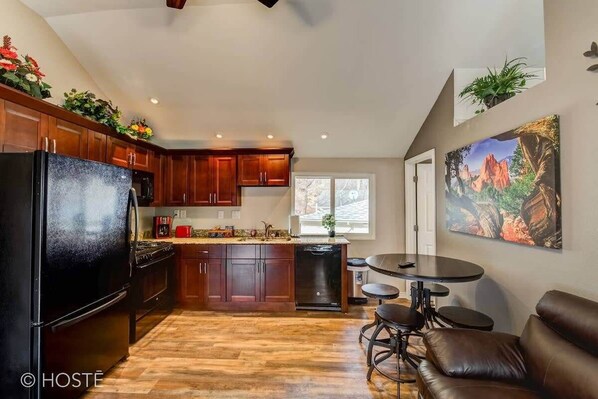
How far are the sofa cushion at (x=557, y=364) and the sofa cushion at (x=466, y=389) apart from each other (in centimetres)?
10

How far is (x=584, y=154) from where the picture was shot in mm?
1620

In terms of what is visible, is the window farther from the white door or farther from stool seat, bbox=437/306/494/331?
stool seat, bbox=437/306/494/331

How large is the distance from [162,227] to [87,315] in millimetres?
2382

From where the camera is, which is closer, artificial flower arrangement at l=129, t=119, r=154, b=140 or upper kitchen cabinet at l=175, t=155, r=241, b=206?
artificial flower arrangement at l=129, t=119, r=154, b=140

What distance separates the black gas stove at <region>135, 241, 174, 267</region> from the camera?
116 inches

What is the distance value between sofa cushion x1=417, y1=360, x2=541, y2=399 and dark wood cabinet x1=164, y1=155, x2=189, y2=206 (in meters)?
3.84

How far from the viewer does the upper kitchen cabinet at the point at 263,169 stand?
4.15 m

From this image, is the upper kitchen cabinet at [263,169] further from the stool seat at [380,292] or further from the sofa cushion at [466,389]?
→ the sofa cushion at [466,389]

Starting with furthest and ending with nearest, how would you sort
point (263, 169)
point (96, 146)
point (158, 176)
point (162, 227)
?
point (162, 227), point (263, 169), point (158, 176), point (96, 146)

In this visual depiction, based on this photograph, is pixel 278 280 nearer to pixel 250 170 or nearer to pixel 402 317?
pixel 250 170

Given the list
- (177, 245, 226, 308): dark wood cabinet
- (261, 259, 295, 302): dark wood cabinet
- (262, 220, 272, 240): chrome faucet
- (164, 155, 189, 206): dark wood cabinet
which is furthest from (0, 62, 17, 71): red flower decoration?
(262, 220, 272, 240): chrome faucet

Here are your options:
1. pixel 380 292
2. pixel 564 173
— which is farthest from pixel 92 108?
pixel 564 173

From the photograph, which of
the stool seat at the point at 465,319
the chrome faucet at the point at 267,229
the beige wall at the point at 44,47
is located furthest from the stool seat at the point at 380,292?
the beige wall at the point at 44,47

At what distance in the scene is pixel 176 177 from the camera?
13.8 ft
